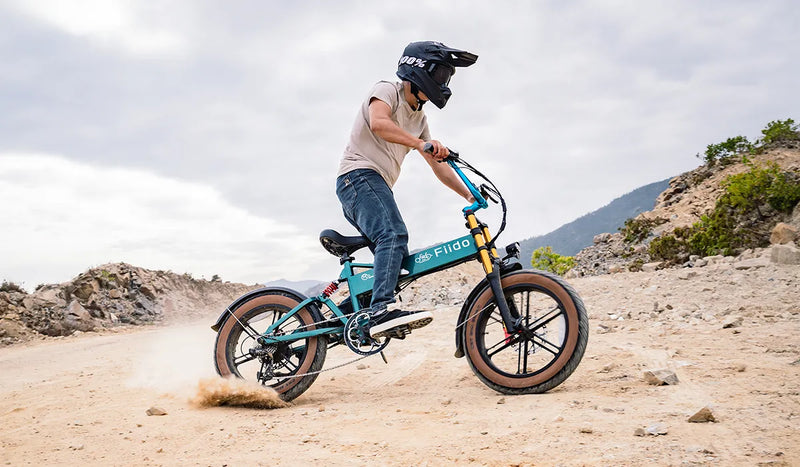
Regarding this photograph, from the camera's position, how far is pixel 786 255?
319 inches

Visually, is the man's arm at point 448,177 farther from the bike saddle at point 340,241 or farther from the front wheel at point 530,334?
the front wheel at point 530,334

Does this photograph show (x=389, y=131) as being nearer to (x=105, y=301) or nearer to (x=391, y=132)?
(x=391, y=132)

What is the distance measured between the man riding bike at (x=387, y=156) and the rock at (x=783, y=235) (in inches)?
362

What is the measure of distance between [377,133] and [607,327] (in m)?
4.04

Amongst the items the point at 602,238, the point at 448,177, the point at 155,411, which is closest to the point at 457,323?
the point at 448,177

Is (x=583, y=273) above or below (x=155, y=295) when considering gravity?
below

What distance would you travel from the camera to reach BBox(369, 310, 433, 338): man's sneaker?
154 inches

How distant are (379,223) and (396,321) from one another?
0.79m

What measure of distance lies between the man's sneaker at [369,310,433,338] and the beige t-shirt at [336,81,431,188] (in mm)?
1119

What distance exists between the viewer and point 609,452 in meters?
2.26

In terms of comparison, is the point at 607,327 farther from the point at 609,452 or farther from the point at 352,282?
the point at 609,452

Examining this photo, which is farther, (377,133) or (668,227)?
(668,227)

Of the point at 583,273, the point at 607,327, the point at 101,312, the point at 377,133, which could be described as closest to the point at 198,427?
the point at 377,133

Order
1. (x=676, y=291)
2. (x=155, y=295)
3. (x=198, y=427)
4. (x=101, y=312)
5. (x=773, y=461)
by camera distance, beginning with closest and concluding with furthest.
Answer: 1. (x=773, y=461)
2. (x=198, y=427)
3. (x=676, y=291)
4. (x=101, y=312)
5. (x=155, y=295)
